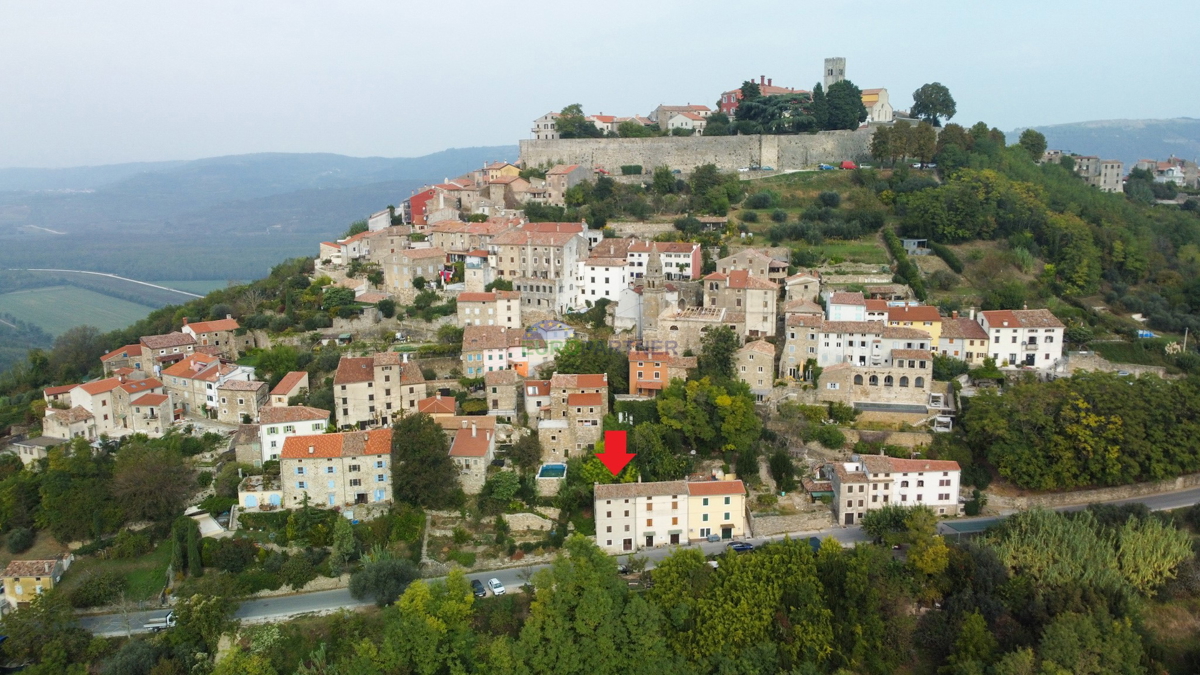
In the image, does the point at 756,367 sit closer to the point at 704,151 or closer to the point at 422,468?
the point at 422,468

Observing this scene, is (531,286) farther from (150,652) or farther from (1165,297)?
(1165,297)

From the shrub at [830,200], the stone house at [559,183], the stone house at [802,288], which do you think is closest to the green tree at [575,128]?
the stone house at [559,183]

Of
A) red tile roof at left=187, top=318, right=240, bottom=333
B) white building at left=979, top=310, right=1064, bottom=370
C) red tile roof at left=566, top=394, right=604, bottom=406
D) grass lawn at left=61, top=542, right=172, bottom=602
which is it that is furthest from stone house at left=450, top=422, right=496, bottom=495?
white building at left=979, top=310, right=1064, bottom=370

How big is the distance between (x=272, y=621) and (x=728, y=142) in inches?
1624

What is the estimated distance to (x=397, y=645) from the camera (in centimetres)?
2302

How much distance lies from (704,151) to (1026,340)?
27.0 m

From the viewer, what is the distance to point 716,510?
27844 millimetres

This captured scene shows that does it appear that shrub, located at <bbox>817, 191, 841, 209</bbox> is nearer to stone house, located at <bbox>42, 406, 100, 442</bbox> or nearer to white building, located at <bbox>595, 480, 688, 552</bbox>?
white building, located at <bbox>595, 480, 688, 552</bbox>

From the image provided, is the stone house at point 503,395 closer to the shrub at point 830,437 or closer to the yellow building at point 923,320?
the shrub at point 830,437

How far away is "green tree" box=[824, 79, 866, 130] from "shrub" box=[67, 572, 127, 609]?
4812 centimetres

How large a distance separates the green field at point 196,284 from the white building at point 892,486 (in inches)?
4042

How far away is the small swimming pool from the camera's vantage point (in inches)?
1167

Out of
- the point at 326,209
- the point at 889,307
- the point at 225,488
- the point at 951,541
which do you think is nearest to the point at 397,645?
the point at 225,488

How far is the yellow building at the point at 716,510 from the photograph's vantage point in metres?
27.7
